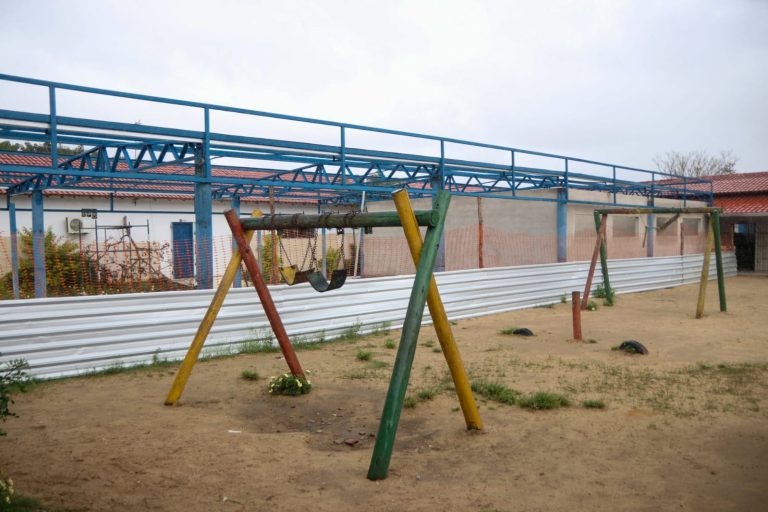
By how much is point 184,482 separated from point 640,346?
21.8ft

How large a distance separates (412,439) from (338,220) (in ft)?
6.87

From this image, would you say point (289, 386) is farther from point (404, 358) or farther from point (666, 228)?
Answer: point (666, 228)

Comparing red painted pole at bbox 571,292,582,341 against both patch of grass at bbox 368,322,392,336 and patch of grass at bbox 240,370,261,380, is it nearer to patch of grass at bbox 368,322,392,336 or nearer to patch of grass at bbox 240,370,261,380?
patch of grass at bbox 368,322,392,336

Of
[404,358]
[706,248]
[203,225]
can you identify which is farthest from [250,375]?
[706,248]

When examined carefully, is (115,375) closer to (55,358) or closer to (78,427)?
(55,358)

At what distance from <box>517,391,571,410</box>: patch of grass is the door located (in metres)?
24.5

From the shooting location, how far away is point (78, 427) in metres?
5.22

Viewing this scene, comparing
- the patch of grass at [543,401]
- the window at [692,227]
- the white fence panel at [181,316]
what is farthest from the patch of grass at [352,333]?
the window at [692,227]

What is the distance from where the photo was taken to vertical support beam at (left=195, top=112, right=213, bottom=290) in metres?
8.95

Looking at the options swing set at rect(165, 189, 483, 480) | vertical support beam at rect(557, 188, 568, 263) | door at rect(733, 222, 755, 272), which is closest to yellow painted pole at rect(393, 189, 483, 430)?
swing set at rect(165, 189, 483, 480)

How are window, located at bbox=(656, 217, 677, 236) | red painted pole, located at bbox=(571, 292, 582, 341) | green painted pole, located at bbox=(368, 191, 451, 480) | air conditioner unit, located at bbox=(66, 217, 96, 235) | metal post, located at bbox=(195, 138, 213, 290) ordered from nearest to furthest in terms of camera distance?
green painted pole, located at bbox=(368, 191, 451, 480)
metal post, located at bbox=(195, 138, 213, 290)
red painted pole, located at bbox=(571, 292, 582, 341)
air conditioner unit, located at bbox=(66, 217, 96, 235)
window, located at bbox=(656, 217, 677, 236)

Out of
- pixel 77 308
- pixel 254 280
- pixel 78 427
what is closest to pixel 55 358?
pixel 77 308

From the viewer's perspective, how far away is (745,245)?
26719 millimetres

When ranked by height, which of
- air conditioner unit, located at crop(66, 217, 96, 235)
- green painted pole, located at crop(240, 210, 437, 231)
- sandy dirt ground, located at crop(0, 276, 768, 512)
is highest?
air conditioner unit, located at crop(66, 217, 96, 235)
